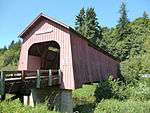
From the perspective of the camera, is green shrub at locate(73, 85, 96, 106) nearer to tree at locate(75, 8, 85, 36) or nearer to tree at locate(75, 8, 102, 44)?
tree at locate(75, 8, 102, 44)

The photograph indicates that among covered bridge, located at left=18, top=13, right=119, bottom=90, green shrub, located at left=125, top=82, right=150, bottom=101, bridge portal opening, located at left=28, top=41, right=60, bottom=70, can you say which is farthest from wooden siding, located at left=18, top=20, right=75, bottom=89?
green shrub, located at left=125, top=82, right=150, bottom=101

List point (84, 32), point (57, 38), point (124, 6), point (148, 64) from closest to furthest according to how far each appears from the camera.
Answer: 1. point (57, 38)
2. point (148, 64)
3. point (84, 32)
4. point (124, 6)

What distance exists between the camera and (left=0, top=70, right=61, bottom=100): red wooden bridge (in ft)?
46.7

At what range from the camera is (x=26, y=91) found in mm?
16453

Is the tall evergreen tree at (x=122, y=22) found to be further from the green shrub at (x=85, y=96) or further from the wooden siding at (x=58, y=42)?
the wooden siding at (x=58, y=42)

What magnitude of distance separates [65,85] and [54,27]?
4548 millimetres

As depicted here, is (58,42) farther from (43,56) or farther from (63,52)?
(43,56)

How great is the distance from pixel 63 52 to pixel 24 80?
4.23 m

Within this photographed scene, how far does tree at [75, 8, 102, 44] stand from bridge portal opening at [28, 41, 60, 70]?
103ft

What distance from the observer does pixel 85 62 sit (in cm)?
2205

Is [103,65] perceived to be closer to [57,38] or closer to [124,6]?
[57,38]

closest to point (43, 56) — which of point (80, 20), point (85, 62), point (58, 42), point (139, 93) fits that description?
point (85, 62)

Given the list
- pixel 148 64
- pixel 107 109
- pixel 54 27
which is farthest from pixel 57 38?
pixel 148 64

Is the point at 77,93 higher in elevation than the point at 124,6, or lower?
lower
